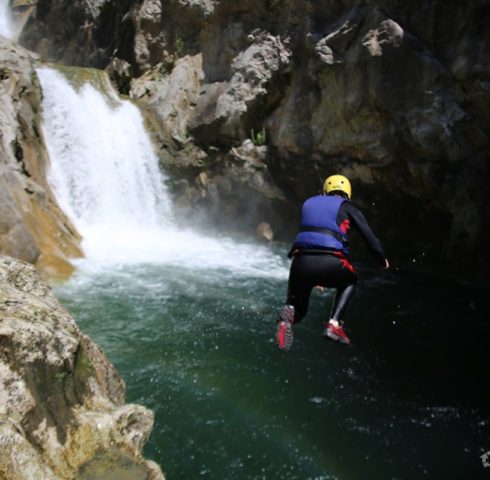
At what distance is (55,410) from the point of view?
360 centimetres

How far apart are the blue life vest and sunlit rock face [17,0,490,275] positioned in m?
6.21

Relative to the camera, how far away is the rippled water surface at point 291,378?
5152 millimetres

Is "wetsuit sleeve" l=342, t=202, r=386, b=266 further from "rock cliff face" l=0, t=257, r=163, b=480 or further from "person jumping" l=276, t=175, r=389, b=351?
"rock cliff face" l=0, t=257, r=163, b=480

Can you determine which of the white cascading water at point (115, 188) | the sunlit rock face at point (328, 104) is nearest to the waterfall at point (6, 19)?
the sunlit rock face at point (328, 104)

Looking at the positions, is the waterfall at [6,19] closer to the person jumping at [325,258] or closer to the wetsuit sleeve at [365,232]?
the person jumping at [325,258]

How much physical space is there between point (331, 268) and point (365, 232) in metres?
0.51

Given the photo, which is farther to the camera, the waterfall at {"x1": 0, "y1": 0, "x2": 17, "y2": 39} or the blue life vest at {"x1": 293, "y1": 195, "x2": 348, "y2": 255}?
the waterfall at {"x1": 0, "y1": 0, "x2": 17, "y2": 39}

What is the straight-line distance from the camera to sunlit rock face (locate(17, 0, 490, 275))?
10.5 metres

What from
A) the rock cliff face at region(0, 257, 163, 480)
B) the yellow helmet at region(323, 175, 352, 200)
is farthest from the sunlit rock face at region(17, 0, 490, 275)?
the rock cliff face at region(0, 257, 163, 480)

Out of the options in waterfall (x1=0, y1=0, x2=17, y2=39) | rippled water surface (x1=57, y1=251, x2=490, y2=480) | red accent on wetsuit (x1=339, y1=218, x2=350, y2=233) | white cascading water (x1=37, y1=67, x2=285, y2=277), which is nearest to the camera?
red accent on wetsuit (x1=339, y1=218, x2=350, y2=233)

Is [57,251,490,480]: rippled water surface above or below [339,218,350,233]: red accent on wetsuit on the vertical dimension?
below

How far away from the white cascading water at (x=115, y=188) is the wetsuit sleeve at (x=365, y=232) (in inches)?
272

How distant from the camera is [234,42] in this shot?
15180 millimetres

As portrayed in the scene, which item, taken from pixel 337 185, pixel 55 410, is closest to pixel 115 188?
pixel 337 185
